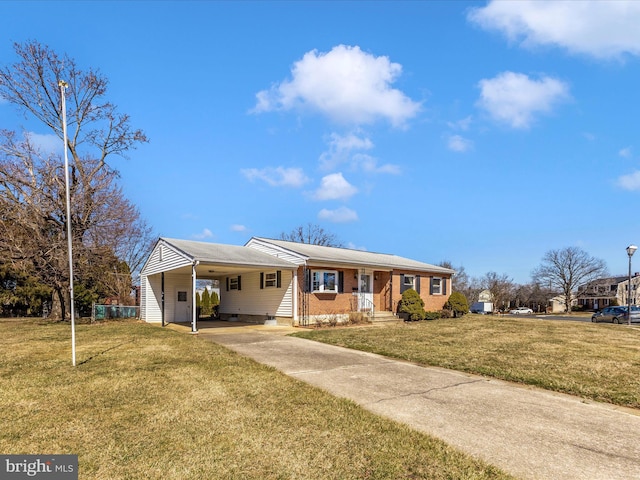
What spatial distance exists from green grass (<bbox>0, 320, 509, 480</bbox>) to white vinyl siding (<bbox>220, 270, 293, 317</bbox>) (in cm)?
1010

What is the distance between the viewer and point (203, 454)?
379 centimetres

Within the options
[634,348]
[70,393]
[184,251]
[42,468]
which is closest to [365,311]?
[184,251]

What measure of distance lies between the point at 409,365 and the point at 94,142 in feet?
76.0

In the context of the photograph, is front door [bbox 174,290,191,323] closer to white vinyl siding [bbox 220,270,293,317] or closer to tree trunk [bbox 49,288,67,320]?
white vinyl siding [bbox 220,270,293,317]

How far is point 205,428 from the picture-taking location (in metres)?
4.49

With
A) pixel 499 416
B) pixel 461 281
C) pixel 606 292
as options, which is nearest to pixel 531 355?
pixel 499 416

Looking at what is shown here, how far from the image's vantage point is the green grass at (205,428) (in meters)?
3.52

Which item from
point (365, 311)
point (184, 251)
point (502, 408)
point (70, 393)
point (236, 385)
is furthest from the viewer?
point (365, 311)

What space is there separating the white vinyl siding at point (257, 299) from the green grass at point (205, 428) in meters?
10.1

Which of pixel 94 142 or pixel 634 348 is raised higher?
pixel 94 142

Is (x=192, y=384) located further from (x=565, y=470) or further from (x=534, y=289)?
(x=534, y=289)

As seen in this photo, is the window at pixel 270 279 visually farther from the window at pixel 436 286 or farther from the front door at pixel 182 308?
the window at pixel 436 286

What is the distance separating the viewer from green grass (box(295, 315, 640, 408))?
6.76 metres

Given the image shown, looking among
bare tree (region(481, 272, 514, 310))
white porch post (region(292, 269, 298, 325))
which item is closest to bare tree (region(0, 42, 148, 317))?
white porch post (region(292, 269, 298, 325))
